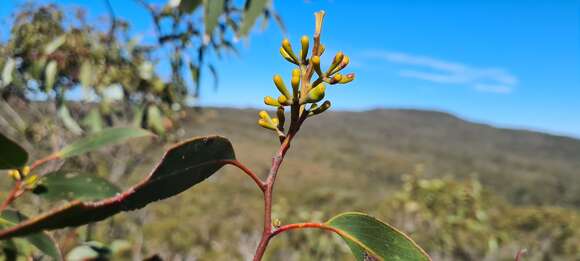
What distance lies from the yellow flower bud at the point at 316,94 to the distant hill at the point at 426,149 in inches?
1414

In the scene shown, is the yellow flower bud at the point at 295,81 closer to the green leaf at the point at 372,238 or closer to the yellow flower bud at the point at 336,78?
the yellow flower bud at the point at 336,78

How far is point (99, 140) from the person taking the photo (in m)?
1.05

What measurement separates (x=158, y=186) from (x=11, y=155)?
0.57ft

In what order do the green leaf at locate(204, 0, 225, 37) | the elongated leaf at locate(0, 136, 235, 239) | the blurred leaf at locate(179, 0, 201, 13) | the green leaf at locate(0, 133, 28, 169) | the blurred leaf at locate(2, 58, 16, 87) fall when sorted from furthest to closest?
the blurred leaf at locate(2, 58, 16, 87) → the blurred leaf at locate(179, 0, 201, 13) → the green leaf at locate(204, 0, 225, 37) → the green leaf at locate(0, 133, 28, 169) → the elongated leaf at locate(0, 136, 235, 239)

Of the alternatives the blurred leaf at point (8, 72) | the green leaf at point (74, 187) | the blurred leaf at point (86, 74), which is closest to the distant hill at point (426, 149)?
the blurred leaf at point (86, 74)

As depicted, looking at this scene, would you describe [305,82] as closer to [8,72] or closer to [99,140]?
[99,140]

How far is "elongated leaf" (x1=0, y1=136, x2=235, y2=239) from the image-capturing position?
0.44 metres

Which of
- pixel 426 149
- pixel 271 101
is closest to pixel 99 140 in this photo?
pixel 271 101

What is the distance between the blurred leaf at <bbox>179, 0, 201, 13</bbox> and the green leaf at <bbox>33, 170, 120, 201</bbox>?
0.83 m

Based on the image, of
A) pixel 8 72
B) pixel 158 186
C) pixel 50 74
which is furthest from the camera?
pixel 50 74

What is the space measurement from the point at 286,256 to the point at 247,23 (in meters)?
5.83

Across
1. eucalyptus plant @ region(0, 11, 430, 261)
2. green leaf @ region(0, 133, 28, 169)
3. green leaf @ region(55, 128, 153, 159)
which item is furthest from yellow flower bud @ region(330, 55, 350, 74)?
green leaf @ region(55, 128, 153, 159)

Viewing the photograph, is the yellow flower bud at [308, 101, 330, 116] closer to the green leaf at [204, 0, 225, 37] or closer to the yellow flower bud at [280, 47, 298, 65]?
the yellow flower bud at [280, 47, 298, 65]

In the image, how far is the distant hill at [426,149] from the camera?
1863 inches
